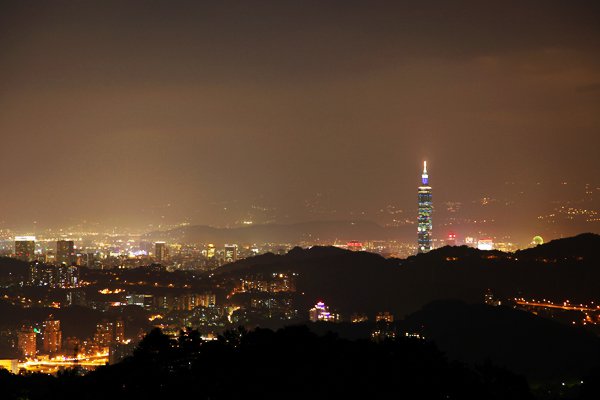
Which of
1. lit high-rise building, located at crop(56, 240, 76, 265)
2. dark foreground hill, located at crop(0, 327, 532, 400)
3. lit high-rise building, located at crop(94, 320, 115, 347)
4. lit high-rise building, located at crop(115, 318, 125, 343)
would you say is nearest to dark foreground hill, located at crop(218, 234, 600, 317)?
lit high-rise building, located at crop(115, 318, 125, 343)

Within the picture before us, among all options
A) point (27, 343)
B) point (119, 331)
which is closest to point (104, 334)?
point (119, 331)

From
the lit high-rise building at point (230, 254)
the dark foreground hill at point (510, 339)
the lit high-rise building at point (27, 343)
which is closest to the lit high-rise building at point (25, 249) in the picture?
the lit high-rise building at point (230, 254)

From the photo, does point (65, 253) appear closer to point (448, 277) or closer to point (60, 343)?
point (448, 277)

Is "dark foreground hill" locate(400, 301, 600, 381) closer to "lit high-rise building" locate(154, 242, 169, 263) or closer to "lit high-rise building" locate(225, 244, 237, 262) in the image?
"lit high-rise building" locate(225, 244, 237, 262)

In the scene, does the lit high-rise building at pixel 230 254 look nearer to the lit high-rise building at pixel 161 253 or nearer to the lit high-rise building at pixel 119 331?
the lit high-rise building at pixel 161 253

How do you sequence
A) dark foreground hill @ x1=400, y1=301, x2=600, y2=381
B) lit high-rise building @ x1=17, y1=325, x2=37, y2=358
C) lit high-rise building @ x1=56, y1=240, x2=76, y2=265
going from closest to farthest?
dark foreground hill @ x1=400, y1=301, x2=600, y2=381, lit high-rise building @ x1=17, y1=325, x2=37, y2=358, lit high-rise building @ x1=56, y1=240, x2=76, y2=265

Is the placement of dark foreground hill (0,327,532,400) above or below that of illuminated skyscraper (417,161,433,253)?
below

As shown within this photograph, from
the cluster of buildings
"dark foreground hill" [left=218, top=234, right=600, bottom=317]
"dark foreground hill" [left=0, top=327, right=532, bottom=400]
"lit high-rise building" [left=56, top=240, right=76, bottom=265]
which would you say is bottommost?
the cluster of buildings

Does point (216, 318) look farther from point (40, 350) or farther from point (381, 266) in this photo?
point (381, 266)
